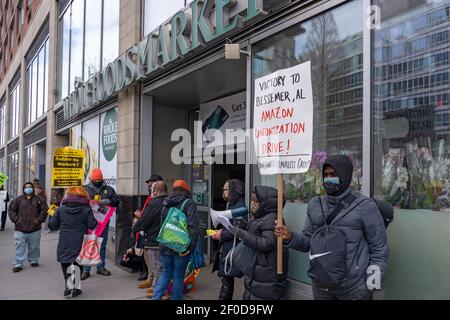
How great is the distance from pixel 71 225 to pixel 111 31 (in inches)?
193

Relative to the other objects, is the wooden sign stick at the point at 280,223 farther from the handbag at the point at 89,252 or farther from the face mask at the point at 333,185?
the handbag at the point at 89,252

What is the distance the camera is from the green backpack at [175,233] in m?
4.54

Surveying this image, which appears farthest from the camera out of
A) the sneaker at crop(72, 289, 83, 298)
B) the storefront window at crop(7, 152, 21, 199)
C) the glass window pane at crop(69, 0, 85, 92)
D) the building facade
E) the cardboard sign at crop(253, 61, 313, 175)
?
the storefront window at crop(7, 152, 21, 199)

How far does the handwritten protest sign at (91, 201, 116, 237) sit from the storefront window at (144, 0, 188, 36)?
3.31 meters

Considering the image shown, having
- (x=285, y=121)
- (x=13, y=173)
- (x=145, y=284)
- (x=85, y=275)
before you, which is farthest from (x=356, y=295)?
(x=13, y=173)

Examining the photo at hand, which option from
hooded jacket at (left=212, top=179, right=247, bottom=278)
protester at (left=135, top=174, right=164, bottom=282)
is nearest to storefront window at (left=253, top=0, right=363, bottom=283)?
hooded jacket at (left=212, top=179, right=247, bottom=278)

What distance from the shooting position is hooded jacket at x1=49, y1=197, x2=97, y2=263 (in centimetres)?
538

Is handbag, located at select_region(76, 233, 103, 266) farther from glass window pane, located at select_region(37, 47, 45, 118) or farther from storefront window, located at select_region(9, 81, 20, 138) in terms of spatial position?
storefront window, located at select_region(9, 81, 20, 138)

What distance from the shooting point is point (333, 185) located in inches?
112

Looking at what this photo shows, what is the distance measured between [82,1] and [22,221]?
6.36 meters

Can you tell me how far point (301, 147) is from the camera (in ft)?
10.5

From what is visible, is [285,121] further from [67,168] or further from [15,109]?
[15,109]
